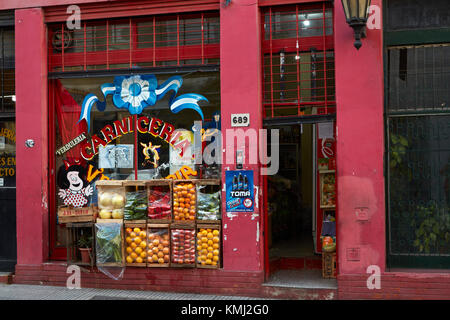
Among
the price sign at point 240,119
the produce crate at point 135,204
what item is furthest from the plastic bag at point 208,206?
the price sign at point 240,119

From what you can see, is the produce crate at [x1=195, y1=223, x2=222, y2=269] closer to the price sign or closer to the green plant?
the price sign

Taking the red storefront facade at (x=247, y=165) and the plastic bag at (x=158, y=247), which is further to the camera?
the plastic bag at (x=158, y=247)

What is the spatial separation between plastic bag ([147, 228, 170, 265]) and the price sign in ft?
7.26

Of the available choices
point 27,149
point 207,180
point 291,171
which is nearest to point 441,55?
point 207,180

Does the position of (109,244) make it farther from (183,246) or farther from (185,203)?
(185,203)

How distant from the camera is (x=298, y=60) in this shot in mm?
8539

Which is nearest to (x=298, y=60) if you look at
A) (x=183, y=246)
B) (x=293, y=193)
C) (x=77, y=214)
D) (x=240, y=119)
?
(x=240, y=119)

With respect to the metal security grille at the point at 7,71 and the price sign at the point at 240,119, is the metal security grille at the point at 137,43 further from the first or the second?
the price sign at the point at 240,119

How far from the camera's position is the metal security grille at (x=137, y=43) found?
351 inches

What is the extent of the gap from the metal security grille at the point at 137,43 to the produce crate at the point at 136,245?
2928 millimetres

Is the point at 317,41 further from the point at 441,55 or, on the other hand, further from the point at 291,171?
the point at 291,171

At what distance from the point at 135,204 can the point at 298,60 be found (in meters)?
3.79

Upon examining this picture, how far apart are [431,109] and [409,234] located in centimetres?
203

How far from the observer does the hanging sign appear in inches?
330
